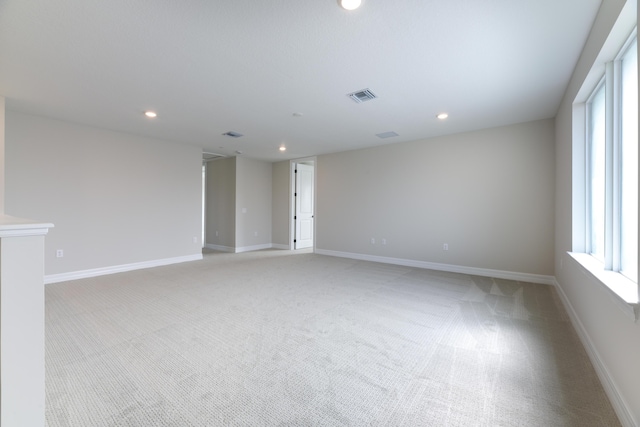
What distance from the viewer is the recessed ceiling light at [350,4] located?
1792mm

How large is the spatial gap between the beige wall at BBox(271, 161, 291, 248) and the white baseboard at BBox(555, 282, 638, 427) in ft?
19.9

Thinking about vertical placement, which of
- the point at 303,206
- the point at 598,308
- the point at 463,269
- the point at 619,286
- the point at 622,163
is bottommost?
the point at 463,269

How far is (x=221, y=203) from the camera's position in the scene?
7.50 meters

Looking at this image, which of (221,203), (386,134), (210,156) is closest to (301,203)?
(221,203)

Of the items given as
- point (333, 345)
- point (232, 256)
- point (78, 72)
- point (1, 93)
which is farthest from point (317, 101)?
point (232, 256)

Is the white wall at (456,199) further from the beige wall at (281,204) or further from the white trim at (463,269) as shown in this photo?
the beige wall at (281,204)

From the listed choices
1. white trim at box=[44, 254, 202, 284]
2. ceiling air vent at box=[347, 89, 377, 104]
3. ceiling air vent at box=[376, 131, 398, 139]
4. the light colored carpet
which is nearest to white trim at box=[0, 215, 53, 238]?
the light colored carpet

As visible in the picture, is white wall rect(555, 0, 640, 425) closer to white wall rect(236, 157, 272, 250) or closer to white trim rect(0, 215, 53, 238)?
white trim rect(0, 215, 53, 238)

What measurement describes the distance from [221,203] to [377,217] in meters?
4.21

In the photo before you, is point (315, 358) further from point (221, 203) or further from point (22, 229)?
point (221, 203)

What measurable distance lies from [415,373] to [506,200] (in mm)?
3744

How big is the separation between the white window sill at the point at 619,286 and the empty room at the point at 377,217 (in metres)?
0.02

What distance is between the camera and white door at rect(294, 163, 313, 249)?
770 cm

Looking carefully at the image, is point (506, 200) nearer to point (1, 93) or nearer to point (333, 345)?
point (333, 345)
